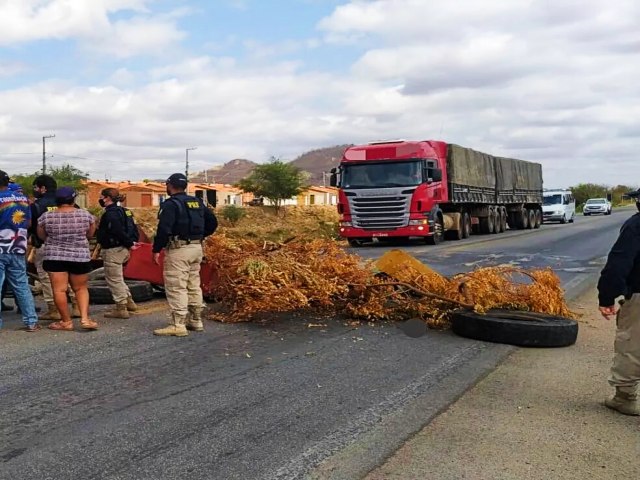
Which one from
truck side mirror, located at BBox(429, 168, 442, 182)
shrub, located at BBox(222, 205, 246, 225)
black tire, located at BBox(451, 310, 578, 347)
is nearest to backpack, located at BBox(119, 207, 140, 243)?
black tire, located at BBox(451, 310, 578, 347)

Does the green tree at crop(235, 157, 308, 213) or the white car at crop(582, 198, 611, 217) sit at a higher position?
the green tree at crop(235, 157, 308, 213)

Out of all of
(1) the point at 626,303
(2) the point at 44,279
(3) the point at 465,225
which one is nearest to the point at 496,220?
(3) the point at 465,225

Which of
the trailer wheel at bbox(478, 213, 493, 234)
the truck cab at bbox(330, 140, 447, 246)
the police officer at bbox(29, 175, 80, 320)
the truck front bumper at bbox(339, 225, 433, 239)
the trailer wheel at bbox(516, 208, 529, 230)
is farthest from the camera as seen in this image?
the trailer wheel at bbox(516, 208, 529, 230)

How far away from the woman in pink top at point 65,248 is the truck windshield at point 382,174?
14.4 metres

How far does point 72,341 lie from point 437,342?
381 centimetres

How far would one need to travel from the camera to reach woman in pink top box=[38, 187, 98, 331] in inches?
287

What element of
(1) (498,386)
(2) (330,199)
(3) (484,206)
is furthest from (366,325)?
(2) (330,199)

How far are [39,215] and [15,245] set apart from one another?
733 millimetres

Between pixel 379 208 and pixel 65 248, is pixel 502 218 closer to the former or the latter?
pixel 379 208

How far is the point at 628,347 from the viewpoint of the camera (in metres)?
4.75

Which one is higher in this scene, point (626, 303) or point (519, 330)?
point (626, 303)

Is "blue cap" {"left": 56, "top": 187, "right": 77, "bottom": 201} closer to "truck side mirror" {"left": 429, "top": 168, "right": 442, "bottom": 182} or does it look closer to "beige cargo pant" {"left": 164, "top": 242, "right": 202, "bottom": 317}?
"beige cargo pant" {"left": 164, "top": 242, "right": 202, "bottom": 317}

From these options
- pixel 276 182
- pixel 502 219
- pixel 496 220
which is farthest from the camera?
pixel 276 182

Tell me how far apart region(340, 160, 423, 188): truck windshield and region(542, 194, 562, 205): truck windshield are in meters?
26.5
